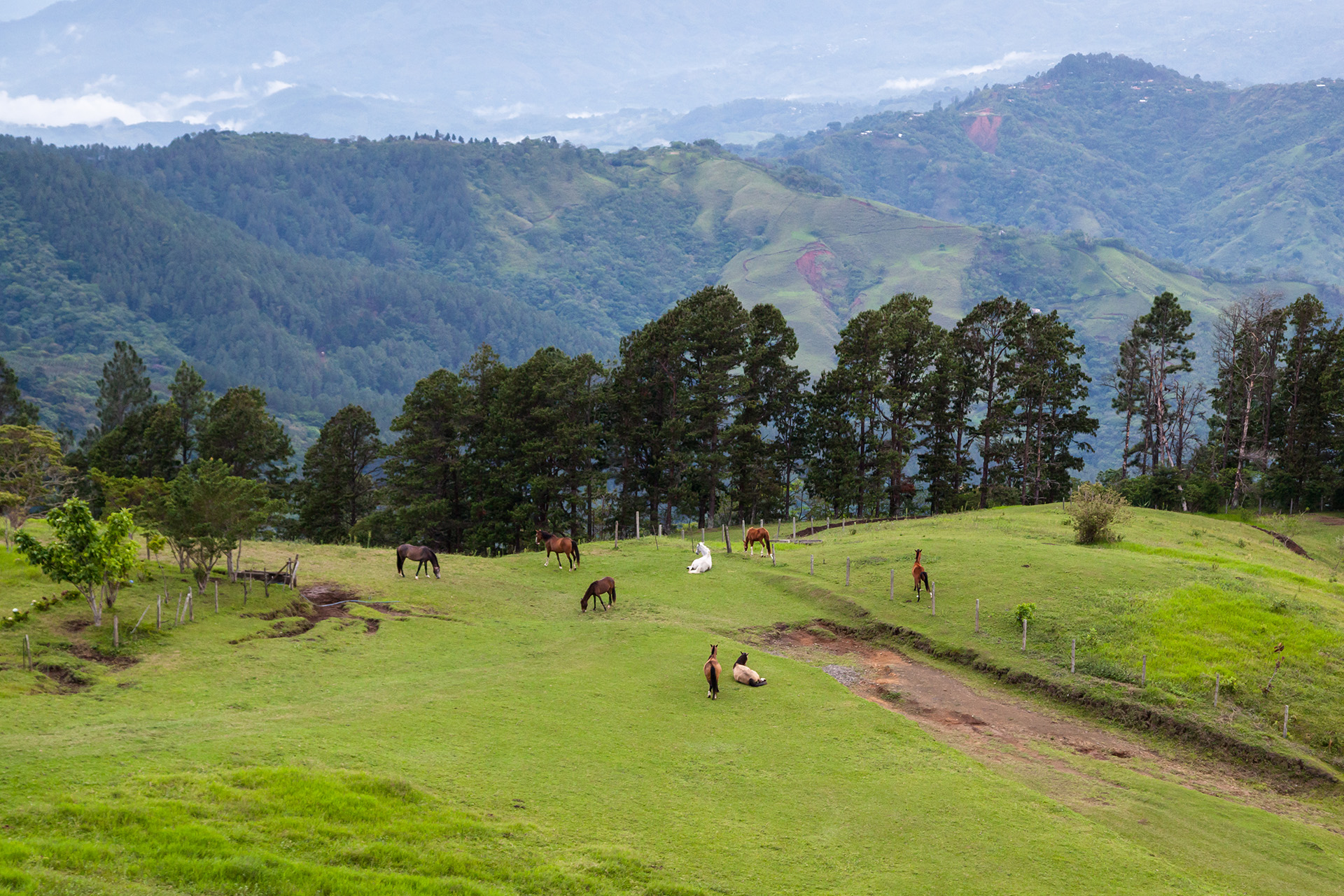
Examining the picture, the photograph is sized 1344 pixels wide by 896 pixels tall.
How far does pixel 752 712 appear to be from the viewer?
22031mm

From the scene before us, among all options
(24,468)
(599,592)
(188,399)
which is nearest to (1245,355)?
(599,592)

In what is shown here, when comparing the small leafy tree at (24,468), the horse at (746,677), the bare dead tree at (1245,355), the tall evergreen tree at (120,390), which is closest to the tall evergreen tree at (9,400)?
the tall evergreen tree at (120,390)

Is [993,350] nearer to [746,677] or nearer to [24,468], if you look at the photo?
[746,677]

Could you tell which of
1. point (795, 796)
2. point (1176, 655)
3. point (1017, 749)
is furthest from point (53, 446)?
point (1176, 655)

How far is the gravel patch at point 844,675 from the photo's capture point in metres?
26.5

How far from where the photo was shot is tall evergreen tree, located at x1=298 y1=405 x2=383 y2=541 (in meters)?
67.4

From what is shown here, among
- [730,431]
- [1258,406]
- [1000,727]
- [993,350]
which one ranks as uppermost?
[993,350]

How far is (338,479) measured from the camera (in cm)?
6862

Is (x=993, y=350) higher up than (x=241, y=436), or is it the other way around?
(x=993, y=350)

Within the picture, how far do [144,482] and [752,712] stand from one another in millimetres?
36208

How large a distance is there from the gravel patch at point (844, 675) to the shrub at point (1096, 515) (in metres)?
18.2

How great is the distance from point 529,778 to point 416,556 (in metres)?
17.3

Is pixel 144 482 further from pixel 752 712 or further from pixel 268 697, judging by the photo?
pixel 752 712

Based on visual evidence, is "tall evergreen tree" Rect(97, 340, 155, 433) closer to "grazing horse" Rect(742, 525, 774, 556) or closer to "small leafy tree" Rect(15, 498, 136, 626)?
"grazing horse" Rect(742, 525, 774, 556)
